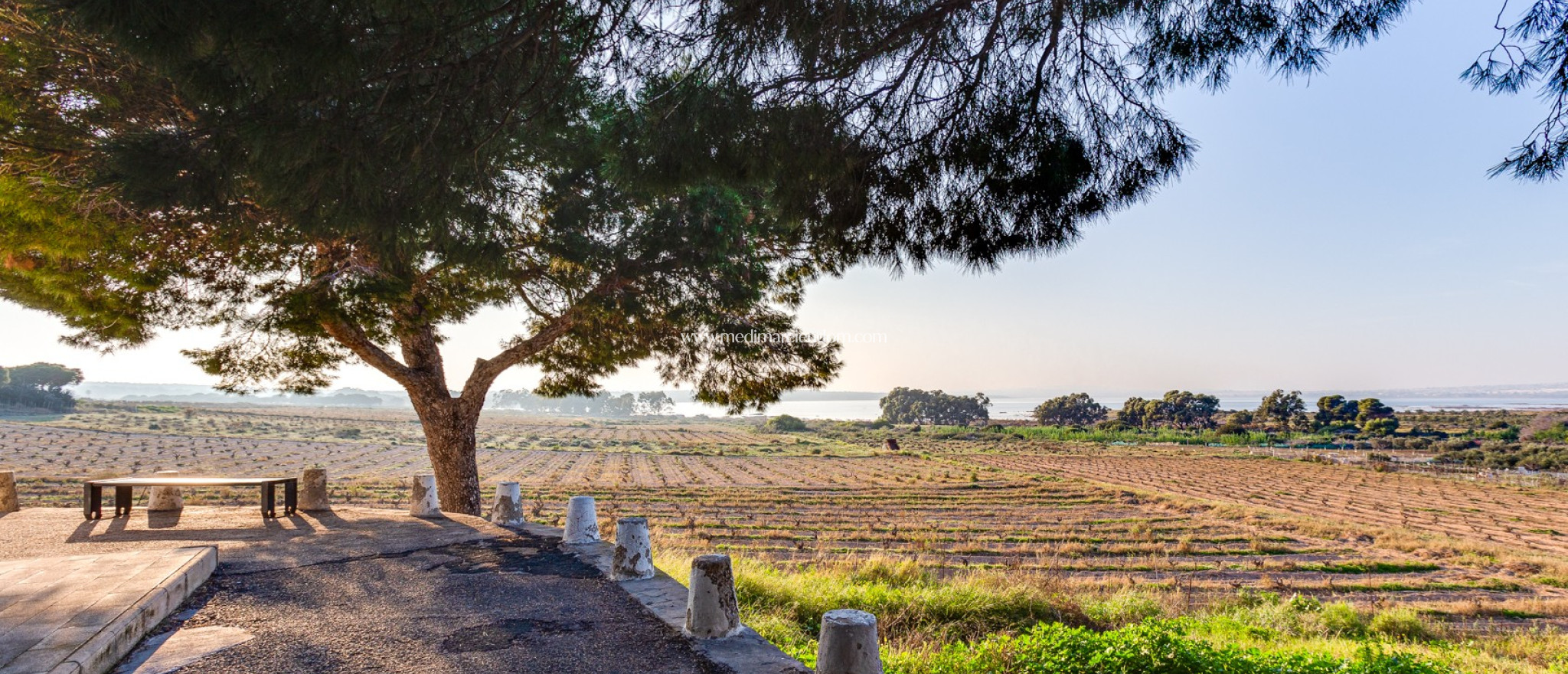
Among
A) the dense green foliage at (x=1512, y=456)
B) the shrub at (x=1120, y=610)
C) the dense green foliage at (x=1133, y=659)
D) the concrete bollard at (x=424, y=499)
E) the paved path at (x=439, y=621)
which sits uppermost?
the concrete bollard at (x=424, y=499)

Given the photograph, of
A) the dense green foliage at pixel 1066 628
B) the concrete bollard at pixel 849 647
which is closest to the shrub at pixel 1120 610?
the dense green foliage at pixel 1066 628

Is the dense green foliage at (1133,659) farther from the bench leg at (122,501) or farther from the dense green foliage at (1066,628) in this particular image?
the bench leg at (122,501)

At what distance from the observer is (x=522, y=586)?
5.66 metres

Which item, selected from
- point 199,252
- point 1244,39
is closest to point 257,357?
point 199,252

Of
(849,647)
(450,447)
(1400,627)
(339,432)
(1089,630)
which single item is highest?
(450,447)

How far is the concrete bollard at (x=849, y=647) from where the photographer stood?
3.34m

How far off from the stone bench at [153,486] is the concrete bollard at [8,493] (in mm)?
1220

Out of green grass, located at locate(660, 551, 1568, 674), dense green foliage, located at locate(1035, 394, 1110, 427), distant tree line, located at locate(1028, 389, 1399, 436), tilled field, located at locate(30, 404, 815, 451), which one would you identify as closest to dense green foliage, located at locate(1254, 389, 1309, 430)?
distant tree line, located at locate(1028, 389, 1399, 436)

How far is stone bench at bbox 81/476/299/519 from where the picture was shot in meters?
8.12

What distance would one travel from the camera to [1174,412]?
146 meters

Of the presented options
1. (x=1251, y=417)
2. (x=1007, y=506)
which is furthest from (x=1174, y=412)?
(x=1007, y=506)

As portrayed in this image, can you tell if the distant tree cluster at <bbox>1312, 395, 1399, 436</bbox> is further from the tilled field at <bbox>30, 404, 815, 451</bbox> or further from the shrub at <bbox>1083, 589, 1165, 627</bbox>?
the shrub at <bbox>1083, 589, 1165, 627</bbox>

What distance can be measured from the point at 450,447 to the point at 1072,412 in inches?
6505

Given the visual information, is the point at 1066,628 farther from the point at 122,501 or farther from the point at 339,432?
the point at 339,432
